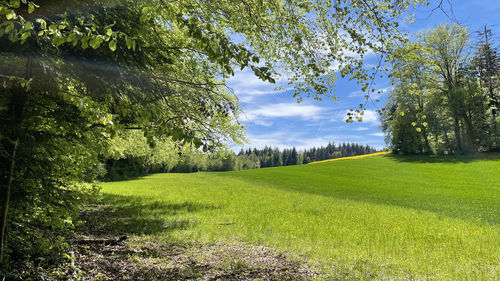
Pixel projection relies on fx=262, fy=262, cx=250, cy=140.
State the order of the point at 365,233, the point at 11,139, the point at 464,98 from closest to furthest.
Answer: the point at 11,139, the point at 365,233, the point at 464,98

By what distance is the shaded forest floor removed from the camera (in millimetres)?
5094

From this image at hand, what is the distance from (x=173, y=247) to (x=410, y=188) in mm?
23380

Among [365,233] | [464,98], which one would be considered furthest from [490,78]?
[365,233]

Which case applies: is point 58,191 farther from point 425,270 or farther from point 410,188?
point 410,188

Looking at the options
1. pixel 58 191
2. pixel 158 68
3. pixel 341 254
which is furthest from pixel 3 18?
pixel 341 254

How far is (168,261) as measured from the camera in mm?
5918

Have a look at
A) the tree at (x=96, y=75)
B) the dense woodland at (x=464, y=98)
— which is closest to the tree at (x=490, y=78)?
the dense woodland at (x=464, y=98)

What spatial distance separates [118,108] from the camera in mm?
2650

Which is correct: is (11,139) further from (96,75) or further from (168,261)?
(168,261)

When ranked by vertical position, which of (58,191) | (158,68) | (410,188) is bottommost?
(410,188)

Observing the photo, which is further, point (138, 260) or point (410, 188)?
point (410, 188)

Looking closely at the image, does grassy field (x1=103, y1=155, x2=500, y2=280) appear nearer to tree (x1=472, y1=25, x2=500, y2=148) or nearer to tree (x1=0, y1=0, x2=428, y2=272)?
tree (x1=0, y1=0, x2=428, y2=272)

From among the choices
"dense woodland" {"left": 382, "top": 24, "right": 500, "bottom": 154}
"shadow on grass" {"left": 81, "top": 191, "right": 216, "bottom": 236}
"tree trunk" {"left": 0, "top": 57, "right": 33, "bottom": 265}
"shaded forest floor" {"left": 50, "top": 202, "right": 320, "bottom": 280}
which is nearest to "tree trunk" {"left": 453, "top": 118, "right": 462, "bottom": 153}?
"dense woodland" {"left": 382, "top": 24, "right": 500, "bottom": 154}

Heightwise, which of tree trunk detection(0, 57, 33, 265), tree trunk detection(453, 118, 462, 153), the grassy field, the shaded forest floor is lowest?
the grassy field
